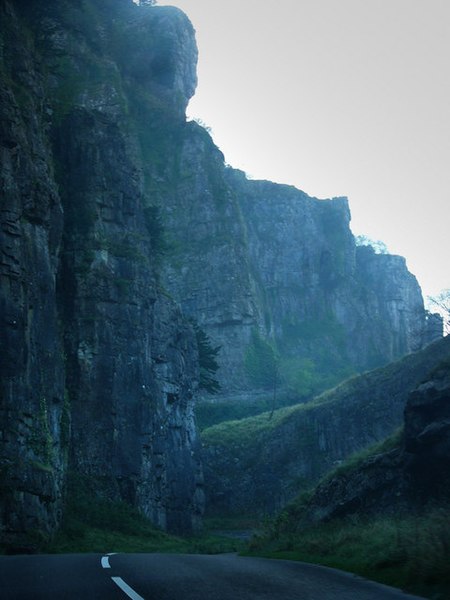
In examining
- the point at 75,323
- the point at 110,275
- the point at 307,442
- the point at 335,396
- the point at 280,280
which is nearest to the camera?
the point at 75,323

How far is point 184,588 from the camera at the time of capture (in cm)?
997

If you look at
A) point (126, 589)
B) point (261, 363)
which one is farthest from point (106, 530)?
point (261, 363)

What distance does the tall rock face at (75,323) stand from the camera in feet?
92.5

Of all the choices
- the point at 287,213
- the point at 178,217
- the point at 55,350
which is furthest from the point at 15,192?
the point at 287,213

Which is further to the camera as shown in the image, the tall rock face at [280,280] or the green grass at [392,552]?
the tall rock face at [280,280]

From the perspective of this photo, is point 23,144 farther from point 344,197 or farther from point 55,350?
point 344,197

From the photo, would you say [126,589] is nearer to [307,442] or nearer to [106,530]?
[106,530]

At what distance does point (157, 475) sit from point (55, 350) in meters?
14.2

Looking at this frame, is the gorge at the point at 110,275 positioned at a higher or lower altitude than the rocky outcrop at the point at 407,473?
higher

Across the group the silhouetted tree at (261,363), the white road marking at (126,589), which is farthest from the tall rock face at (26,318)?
the silhouetted tree at (261,363)

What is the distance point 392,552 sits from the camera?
42.9ft

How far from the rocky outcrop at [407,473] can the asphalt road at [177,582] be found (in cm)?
957

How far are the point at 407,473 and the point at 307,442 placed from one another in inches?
1573

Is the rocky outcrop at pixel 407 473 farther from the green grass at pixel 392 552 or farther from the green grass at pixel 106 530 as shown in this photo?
the green grass at pixel 106 530
